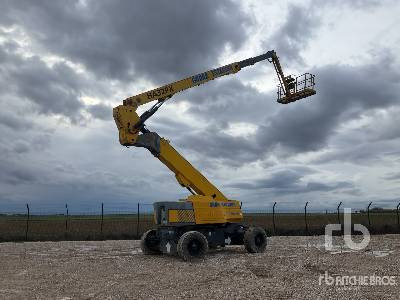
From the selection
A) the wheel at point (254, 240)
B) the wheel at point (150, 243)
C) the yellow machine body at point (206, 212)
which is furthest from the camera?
the wheel at point (150, 243)

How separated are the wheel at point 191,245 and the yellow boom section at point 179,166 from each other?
7.57ft

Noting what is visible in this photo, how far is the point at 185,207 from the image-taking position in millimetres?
16797

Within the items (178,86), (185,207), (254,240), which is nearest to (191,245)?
(185,207)

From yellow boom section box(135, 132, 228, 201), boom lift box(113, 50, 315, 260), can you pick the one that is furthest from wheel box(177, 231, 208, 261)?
yellow boom section box(135, 132, 228, 201)

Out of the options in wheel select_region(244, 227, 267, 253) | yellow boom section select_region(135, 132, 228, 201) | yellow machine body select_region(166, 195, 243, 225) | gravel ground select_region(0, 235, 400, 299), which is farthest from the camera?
wheel select_region(244, 227, 267, 253)

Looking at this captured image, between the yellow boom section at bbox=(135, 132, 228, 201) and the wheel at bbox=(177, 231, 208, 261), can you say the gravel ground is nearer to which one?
the wheel at bbox=(177, 231, 208, 261)

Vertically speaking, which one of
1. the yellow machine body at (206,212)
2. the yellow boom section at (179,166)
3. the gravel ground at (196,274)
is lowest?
the gravel ground at (196,274)

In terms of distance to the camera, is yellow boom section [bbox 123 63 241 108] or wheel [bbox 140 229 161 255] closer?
yellow boom section [bbox 123 63 241 108]

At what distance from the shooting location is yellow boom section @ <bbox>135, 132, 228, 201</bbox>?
1731cm

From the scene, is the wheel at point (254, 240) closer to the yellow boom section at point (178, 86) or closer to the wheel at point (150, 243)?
the wheel at point (150, 243)

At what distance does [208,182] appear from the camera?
59.6ft

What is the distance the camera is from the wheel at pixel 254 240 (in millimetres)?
17897

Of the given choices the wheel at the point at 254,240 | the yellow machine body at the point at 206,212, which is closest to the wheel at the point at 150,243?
the yellow machine body at the point at 206,212

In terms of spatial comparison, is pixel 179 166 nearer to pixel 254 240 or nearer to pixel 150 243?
pixel 150 243
